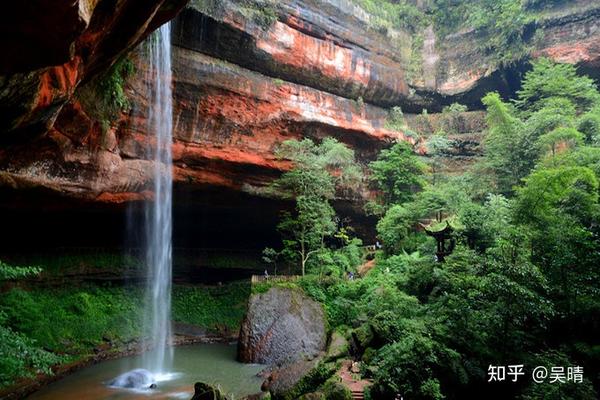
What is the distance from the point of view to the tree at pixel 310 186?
17656 millimetres

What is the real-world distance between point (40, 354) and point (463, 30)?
99.0 feet

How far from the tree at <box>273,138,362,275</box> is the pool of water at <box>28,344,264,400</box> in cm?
549

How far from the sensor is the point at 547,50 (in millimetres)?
24625

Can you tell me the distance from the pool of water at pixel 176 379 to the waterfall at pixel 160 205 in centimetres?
94

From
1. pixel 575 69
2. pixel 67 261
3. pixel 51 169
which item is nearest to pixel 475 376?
pixel 51 169

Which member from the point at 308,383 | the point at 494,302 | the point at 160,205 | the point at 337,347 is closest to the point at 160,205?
the point at 160,205

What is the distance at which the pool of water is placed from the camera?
10.4 meters

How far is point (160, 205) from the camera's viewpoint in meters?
17.2

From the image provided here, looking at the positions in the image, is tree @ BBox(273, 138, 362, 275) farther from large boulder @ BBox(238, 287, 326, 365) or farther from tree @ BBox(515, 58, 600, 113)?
tree @ BBox(515, 58, 600, 113)

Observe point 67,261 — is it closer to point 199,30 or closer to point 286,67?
point 199,30

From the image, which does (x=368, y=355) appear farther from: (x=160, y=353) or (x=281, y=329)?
(x=160, y=353)

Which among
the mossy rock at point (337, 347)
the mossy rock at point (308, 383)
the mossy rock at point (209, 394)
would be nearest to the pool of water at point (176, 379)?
the mossy rock at point (209, 394)

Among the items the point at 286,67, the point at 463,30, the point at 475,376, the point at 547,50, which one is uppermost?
the point at 463,30

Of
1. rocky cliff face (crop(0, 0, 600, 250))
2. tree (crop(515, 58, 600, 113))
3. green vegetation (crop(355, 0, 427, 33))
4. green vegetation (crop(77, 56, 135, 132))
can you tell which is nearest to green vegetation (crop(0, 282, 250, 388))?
rocky cliff face (crop(0, 0, 600, 250))
